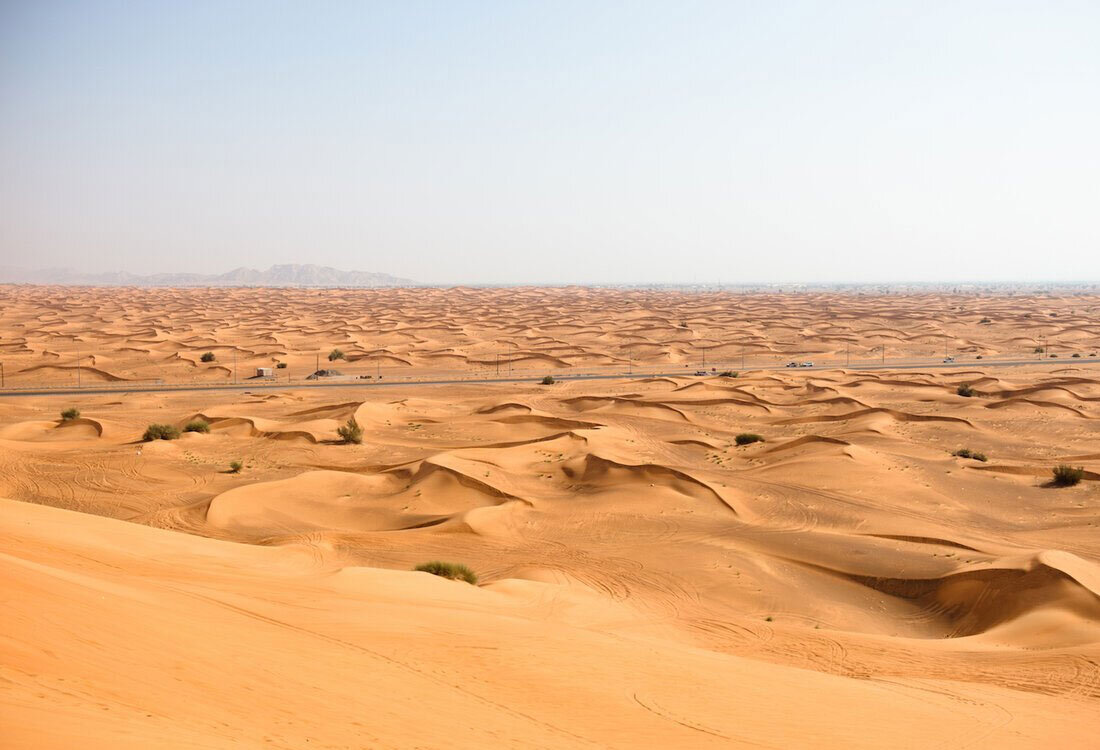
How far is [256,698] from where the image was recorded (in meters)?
9.82

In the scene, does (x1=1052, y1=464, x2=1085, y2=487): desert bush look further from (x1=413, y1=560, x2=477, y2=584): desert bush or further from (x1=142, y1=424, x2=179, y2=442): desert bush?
(x1=142, y1=424, x2=179, y2=442): desert bush

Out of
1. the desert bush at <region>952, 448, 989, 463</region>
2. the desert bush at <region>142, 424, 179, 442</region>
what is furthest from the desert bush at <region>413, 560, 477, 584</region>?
the desert bush at <region>952, 448, 989, 463</region>

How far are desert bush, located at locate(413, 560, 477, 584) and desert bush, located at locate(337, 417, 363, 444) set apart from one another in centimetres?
1824

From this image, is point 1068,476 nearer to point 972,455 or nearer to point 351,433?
point 972,455

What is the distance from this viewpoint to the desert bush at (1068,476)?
29.2 metres

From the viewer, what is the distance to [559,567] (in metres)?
21.6

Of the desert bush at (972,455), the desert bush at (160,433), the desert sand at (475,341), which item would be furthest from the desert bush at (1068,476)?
the desert sand at (475,341)

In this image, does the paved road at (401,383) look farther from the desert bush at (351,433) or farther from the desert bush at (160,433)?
the desert bush at (160,433)

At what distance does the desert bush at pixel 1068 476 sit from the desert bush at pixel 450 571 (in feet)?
67.8

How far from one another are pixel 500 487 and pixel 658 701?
1771cm

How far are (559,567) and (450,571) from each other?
3061 millimetres

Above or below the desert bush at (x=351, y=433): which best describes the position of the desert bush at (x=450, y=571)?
above

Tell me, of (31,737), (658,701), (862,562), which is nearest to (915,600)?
→ (862,562)

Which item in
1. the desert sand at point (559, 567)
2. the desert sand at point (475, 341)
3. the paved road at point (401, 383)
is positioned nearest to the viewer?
the desert sand at point (559, 567)
